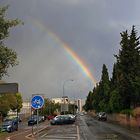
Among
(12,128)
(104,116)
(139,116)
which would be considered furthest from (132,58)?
(104,116)

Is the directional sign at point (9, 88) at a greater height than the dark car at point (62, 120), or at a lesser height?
greater

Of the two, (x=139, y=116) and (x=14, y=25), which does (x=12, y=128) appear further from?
(x=14, y=25)

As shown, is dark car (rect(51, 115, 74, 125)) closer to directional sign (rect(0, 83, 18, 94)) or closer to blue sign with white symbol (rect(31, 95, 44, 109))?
blue sign with white symbol (rect(31, 95, 44, 109))

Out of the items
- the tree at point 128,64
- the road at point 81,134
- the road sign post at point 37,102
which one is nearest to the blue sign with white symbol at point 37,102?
the road sign post at point 37,102

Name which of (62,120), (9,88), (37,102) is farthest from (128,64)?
(9,88)

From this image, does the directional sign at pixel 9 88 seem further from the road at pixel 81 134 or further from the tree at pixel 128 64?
the tree at pixel 128 64

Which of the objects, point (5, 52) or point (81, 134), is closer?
point (5, 52)

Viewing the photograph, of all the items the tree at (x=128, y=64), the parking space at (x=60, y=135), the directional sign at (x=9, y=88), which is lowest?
the parking space at (x=60, y=135)

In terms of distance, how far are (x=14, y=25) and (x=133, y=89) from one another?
144 feet

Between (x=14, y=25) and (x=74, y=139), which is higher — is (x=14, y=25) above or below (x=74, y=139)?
above

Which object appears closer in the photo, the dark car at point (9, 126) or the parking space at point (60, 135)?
the parking space at point (60, 135)

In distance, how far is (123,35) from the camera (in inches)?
2420

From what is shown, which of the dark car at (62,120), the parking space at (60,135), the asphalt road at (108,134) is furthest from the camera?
the dark car at (62,120)

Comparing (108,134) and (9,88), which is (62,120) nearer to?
(108,134)
